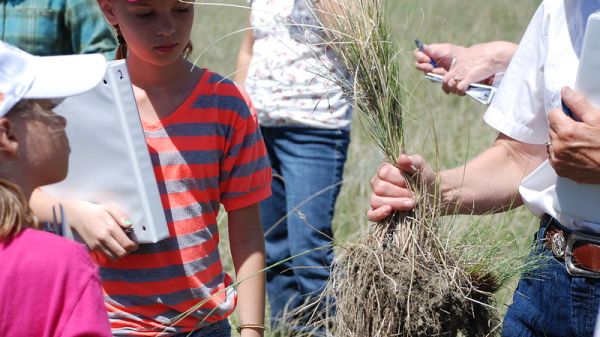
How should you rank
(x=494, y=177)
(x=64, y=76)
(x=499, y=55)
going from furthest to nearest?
(x=499, y=55) → (x=494, y=177) → (x=64, y=76)

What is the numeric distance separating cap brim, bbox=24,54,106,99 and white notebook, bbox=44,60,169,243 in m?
0.27

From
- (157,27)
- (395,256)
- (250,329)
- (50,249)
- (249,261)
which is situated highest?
(157,27)

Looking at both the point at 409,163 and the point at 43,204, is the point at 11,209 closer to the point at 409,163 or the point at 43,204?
the point at 43,204

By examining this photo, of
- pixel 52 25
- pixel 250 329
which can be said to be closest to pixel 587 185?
pixel 250 329

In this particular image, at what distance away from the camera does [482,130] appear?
21.2 feet

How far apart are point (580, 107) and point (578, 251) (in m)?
0.33

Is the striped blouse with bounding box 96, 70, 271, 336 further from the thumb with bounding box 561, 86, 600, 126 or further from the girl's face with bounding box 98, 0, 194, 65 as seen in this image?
the thumb with bounding box 561, 86, 600, 126

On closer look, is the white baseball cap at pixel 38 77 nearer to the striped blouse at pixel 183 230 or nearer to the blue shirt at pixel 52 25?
the striped blouse at pixel 183 230

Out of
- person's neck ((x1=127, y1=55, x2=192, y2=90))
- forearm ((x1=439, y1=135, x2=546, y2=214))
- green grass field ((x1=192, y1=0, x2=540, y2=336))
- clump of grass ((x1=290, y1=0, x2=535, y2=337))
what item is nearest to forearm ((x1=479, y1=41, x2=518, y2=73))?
green grass field ((x1=192, y1=0, x2=540, y2=336))

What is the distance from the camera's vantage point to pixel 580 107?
221 cm

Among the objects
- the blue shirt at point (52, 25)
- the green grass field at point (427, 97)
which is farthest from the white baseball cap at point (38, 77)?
the blue shirt at point (52, 25)

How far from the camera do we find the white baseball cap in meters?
1.81

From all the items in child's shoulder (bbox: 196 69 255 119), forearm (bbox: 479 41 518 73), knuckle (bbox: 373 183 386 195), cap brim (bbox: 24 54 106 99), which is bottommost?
knuckle (bbox: 373 183 386 195)

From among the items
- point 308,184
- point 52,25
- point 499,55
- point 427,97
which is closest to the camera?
point 499,55
